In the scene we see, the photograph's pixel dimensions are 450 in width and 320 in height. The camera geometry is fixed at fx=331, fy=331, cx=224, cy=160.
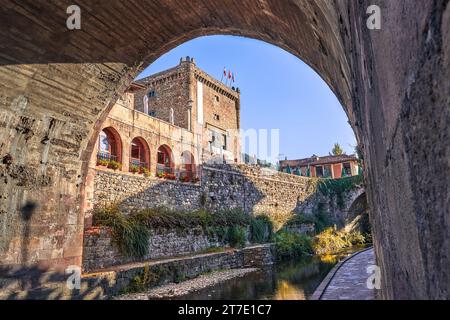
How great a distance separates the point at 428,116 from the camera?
0.78 metres

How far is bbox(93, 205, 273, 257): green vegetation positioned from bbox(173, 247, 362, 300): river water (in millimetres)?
3371

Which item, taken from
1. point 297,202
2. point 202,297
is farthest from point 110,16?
point 297,202

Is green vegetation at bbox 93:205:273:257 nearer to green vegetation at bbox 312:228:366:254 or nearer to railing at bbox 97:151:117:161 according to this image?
railing at bbox 97:151:117:161

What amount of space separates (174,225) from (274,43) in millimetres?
10284

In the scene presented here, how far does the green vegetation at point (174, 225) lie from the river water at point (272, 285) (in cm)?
337

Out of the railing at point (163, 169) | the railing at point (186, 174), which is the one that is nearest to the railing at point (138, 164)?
the railing at point (163, 169)

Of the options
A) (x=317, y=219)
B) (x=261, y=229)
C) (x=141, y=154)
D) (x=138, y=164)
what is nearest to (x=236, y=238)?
(x=261, y=229)

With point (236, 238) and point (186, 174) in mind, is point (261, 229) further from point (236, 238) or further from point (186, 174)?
point (186, 174)

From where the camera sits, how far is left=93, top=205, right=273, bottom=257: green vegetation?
11.4m

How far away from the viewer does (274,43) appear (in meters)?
5.25

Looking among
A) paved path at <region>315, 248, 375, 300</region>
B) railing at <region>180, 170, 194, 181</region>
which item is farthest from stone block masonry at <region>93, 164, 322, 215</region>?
paved path at <region>315, 248, 375, 300</region>

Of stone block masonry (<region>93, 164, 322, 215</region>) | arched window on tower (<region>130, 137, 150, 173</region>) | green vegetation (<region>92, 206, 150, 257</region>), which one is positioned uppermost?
arched window on tower (<region>130, 137, 150, 173</region>)
